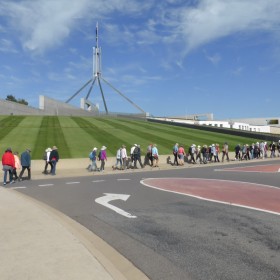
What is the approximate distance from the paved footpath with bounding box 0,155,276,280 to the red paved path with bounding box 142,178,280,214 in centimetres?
485

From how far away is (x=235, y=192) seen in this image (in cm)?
1245

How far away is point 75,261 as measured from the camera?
200 inches

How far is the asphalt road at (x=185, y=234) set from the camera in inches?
205

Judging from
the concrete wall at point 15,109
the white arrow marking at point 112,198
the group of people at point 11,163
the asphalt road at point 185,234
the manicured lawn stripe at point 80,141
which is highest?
the concrete wall at point 15,109

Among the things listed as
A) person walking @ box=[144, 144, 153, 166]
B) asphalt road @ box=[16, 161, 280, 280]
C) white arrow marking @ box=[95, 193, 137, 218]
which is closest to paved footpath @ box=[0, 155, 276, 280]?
asphalt road @ box=[16, 161, 280, 280]

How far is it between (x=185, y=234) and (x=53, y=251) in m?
2.58

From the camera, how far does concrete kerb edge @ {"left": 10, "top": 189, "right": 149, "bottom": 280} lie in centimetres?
487

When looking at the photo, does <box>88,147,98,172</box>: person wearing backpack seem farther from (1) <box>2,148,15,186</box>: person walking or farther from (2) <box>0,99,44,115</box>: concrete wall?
(2) <box>0,99,44,115</box>: concrete wall

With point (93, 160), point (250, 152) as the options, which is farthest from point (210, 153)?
point (93, 160)

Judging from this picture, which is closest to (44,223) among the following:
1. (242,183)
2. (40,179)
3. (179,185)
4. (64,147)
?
(179,185)

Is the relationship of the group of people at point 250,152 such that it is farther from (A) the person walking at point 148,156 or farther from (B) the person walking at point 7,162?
(B) the person walking at point 7,162

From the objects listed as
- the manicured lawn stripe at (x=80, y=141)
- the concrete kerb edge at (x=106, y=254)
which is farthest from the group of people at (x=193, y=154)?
the concrete kerb edge at (x=106, y=254)

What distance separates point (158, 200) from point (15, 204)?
3944 millimetres

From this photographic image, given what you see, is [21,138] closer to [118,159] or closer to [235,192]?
[118,159]
